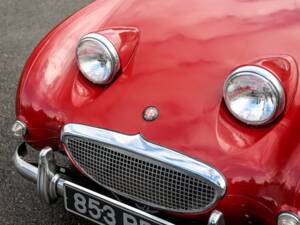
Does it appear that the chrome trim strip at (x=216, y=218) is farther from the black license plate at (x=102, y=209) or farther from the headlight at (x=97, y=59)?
the headlight at (x=97, y=59)

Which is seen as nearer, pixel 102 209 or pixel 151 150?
pixel 151 150

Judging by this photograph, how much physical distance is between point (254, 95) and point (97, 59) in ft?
2.54

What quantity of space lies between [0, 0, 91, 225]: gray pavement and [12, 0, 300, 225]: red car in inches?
17.5

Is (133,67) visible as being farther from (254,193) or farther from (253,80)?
(254,193)

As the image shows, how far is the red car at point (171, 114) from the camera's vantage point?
2082 mm

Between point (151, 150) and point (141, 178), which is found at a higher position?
point (151, 150)

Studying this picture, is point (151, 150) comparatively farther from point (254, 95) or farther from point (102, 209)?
point (254, 95)

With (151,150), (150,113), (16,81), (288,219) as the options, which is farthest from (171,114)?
(16,81)

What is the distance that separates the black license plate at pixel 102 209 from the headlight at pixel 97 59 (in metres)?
0.51

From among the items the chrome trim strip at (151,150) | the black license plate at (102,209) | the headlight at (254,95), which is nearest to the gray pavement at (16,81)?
the black license plate at (102,209)

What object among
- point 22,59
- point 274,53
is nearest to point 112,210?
point 274,53

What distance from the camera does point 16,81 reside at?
4.17m

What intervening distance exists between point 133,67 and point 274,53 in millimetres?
642

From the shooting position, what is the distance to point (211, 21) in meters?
2.62
